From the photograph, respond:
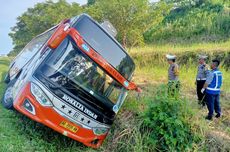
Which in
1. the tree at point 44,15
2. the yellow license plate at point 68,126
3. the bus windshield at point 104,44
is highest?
the tree at point 44,15

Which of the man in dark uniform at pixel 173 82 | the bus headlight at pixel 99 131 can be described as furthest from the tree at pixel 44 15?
the bus headlight at pixel 99 131

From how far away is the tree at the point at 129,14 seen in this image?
52.4 ft

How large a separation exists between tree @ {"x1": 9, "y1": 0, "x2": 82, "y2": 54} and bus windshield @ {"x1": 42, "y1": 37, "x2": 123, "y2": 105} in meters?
15.1

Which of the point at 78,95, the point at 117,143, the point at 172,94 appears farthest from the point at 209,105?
the point at 78,95

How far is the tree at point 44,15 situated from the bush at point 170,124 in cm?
1573

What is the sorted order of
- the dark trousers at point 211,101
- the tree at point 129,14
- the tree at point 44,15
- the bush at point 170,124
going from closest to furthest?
the bush at point 170,124 < the dark trousers at point 211,101 < the tree at point 129,14 < the tree at point 44,15

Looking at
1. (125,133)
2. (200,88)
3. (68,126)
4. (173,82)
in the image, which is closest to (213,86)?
(173,82)

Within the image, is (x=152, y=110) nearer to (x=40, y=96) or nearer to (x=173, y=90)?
(x=173, y=90)

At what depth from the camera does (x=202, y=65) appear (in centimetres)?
770

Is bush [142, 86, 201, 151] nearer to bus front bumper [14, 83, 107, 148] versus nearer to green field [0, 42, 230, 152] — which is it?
green field [0, 42, 230, 152]

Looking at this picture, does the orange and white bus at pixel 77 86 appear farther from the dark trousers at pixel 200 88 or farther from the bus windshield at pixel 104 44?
the dark trousers at pixel 200 88

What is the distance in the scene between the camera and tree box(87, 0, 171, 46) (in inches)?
628

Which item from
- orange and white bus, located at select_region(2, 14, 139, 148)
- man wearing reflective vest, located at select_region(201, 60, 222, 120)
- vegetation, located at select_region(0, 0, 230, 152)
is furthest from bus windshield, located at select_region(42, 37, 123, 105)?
man wearing reflective vest, located at select_region(201, 60, 222, 120)

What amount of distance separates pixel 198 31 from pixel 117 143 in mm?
14378
